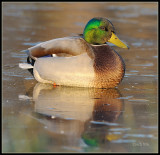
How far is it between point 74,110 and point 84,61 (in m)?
1.21

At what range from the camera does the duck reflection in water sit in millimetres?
4430

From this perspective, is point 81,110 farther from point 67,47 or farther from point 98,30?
point 98,30

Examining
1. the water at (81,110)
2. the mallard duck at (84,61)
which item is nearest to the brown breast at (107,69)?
the mallard duck at (84,61)

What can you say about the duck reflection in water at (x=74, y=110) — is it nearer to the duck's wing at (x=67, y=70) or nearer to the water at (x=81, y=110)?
the water at (x=81, y=110)

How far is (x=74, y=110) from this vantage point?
527cm

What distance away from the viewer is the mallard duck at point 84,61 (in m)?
6.32

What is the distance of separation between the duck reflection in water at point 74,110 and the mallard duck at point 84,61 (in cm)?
13

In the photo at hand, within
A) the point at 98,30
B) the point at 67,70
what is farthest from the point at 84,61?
the point at 98,30

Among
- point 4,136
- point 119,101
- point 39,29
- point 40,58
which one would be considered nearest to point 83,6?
point 39,29

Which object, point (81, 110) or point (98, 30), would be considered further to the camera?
point (98, 30)

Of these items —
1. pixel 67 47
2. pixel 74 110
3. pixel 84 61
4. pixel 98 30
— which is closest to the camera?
pixel 74 110

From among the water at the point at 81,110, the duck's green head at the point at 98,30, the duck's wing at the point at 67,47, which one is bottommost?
the water at the point at 81,110

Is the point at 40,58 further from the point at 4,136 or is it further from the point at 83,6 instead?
the point at 83,6

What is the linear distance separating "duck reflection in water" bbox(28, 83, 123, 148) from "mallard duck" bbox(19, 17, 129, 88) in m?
0.13
